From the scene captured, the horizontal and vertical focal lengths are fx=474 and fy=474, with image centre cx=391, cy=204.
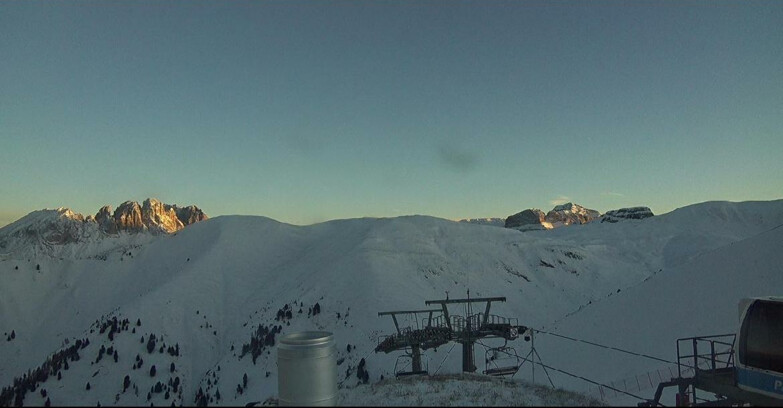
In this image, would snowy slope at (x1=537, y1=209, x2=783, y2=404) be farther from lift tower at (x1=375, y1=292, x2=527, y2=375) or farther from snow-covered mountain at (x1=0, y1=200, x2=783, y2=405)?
lift tower at (x1=375, y1=292, x2=527, y2=375)

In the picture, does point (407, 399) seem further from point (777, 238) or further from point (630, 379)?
point (777, 238)

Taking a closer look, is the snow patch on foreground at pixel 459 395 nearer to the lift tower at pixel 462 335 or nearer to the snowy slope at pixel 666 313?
the lift tower at pixel 462 335

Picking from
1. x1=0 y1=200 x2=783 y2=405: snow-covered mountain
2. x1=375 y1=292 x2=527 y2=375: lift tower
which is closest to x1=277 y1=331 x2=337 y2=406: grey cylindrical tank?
x1=0 y1=200 x2=783 y2=405: snow-covered mountain

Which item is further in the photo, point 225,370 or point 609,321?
point 225,370

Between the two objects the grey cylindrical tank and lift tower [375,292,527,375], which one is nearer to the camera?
the grey cylindrical tank

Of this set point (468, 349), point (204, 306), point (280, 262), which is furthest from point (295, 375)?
point (280, 262)

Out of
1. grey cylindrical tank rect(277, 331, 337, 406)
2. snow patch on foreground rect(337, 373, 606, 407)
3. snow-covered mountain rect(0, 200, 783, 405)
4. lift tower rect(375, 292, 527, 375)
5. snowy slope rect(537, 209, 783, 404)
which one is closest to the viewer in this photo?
grey cylindrical tank rect(277, 331, 337, 406)

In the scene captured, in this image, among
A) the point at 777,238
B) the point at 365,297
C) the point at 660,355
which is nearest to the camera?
the point at 660,355

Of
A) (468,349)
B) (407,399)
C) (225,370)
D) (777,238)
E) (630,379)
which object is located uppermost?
(777,238)
